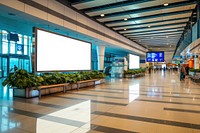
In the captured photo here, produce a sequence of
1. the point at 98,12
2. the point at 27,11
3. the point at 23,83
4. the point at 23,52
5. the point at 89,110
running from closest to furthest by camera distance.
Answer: the point at 89,110 → the point at 23,83 → the point at 27,11 → the point at 98,12 → the point at 23,52

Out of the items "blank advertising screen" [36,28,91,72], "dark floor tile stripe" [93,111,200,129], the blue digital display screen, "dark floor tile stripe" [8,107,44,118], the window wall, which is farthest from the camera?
the blue digital display screen

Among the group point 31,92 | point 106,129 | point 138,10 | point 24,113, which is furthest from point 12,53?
point 106,129

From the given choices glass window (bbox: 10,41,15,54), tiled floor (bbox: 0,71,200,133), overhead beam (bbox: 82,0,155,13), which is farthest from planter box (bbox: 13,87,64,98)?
glass window (bbox: 10,41,15,54)

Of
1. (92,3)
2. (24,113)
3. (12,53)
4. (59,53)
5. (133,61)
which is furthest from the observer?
(133,61)

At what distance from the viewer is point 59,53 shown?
8.80 metres

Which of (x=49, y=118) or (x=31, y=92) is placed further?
(x=31, y=92)

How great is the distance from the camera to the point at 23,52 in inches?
896

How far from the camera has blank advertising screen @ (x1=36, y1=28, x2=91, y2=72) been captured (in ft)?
25.1

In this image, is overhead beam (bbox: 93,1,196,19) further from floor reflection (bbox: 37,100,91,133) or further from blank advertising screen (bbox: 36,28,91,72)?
floor reflection (bbox: 37,100,91,133)

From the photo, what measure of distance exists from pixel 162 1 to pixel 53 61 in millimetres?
6934

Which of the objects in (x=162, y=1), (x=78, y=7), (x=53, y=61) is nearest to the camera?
(x=53, y=61)

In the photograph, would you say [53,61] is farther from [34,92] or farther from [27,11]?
[27,11]

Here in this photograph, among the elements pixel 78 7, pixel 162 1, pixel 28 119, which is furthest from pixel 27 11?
pixel 162 1

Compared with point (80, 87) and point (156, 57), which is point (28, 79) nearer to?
point (80, 87)
